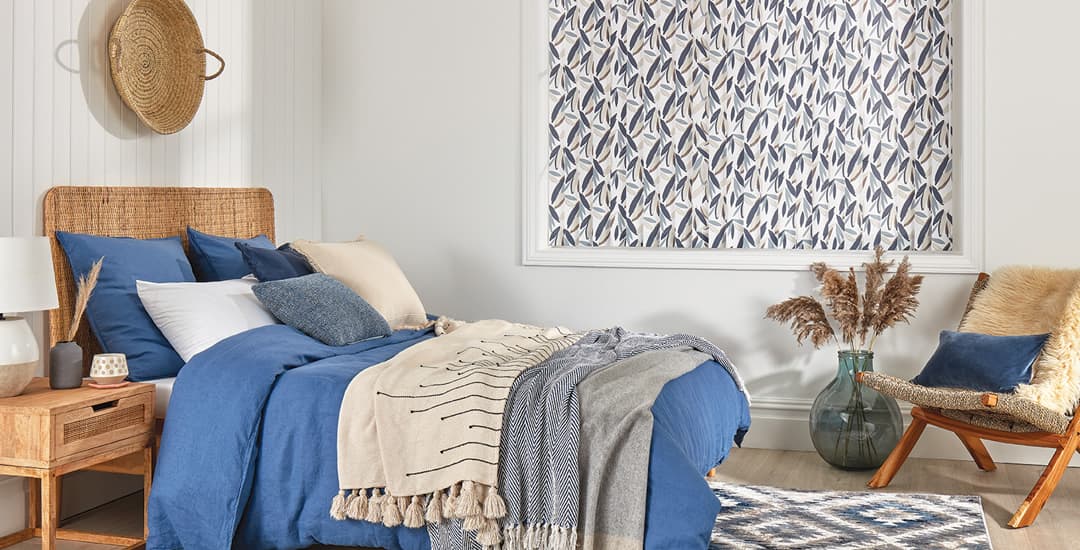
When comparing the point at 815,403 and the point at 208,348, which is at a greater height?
the point at 208,348

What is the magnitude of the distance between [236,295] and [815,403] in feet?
8.03

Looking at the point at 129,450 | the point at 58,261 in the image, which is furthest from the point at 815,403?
the point at 58,261

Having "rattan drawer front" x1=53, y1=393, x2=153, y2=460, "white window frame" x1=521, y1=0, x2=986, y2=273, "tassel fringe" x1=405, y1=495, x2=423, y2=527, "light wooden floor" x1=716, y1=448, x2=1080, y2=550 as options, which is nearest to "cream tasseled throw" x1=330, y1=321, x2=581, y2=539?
"tassel fringe" x1=405, y1=495, x2=423, y2=527

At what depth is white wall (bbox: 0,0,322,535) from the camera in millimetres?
3176

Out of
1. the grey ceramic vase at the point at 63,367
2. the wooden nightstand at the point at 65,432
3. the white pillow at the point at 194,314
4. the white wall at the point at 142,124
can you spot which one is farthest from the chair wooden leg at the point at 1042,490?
the white wall at the point at 142,124

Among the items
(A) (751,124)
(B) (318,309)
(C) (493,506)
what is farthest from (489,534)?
(A) (751,124)

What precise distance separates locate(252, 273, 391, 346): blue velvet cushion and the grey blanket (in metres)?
0.85

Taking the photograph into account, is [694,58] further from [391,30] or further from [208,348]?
[208,348]

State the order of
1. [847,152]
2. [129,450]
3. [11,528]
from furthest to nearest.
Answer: [847,152]
[11,528]
[129,450]

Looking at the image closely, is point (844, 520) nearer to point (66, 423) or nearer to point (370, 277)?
point (370, 277)

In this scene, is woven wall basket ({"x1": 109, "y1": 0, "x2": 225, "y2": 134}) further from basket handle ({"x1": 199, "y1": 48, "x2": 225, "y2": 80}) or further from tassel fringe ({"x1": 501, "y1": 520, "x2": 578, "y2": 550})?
tassel fringe ({"x1": 501, "y1": 520, "x2": 578, "y2": 550})

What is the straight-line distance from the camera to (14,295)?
2.62 meters

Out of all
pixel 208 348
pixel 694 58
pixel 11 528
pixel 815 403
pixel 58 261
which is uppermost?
pixel 694 58

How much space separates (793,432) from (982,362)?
107cm
